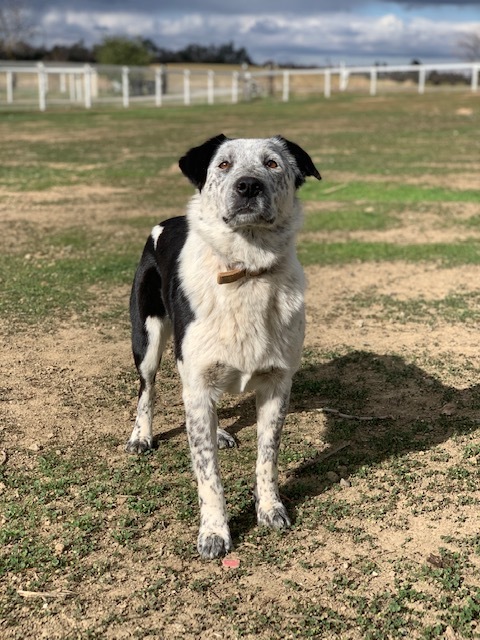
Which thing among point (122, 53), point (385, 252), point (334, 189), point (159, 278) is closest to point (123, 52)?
point (122, 53)

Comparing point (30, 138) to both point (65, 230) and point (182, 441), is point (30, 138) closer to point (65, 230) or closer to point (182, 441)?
point (65, 230)

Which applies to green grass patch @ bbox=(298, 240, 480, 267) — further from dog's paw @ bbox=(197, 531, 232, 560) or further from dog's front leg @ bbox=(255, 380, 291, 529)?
dog's paw @ bbox=(197, 531, 232, 560)

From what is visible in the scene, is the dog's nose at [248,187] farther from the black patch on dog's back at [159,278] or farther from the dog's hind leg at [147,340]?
the dog's hind leg at [147,340]

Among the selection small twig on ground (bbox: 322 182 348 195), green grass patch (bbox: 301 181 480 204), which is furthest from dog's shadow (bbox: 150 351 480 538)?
small twig on ground (bbox: 322 182 348 195)

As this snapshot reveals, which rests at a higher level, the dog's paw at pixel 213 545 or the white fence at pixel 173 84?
the white fence at pixel 173 84

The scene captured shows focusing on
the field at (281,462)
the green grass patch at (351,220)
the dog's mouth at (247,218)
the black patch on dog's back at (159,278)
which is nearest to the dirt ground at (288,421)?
the field at (281,462)

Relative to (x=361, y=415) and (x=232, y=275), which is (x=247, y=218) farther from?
(x=361, y=415)

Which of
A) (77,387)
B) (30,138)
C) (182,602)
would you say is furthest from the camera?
(30,138)

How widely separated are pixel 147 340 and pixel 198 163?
1264 mm

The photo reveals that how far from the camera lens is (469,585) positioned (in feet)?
10.9

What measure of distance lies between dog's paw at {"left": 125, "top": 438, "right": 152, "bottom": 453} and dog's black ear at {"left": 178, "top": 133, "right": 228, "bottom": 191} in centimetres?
171

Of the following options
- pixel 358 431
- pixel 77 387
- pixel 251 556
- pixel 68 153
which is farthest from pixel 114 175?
pixel 251 556

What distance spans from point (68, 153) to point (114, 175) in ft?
13.9

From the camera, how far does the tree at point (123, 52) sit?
Answer: 64.0m
